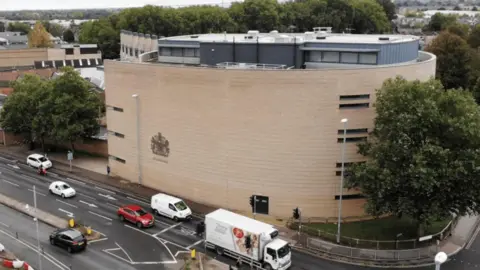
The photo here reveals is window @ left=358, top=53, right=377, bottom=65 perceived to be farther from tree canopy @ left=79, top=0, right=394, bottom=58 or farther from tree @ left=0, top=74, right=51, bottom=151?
tree canopy @ left=79, top=0, right=394, bottom=58

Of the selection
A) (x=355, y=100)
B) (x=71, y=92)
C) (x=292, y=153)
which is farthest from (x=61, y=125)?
(x=355, y=100)

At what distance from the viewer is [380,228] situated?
Answer: 1497 inches

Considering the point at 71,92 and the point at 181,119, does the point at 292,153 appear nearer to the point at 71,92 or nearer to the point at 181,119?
the point at 181,119

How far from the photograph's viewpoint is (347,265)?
109ft

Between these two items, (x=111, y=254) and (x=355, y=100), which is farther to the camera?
(x=355, y=100)

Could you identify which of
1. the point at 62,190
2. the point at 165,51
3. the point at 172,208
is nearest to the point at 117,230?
the point at 172,208

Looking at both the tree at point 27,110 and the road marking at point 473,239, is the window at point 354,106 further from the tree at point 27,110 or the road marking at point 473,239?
the tree at point 27,110

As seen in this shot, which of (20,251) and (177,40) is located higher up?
(177,40)

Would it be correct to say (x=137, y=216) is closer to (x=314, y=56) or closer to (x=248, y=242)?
(x=248, y=242)

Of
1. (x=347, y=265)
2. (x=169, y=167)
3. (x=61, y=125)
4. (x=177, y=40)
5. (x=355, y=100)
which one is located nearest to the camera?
(x=347, y=265)

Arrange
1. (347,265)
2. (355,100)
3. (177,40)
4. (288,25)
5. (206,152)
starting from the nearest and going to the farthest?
1. (347,265)
2. (355,100)
3. (206,152)
4. (177,40)
5. (288,25)

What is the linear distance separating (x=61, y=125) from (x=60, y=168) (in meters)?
5.02

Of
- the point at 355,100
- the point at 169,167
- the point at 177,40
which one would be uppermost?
the point at 177,40

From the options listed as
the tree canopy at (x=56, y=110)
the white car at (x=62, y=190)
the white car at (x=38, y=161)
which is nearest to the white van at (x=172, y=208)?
the white car at (x=62, y=190)
